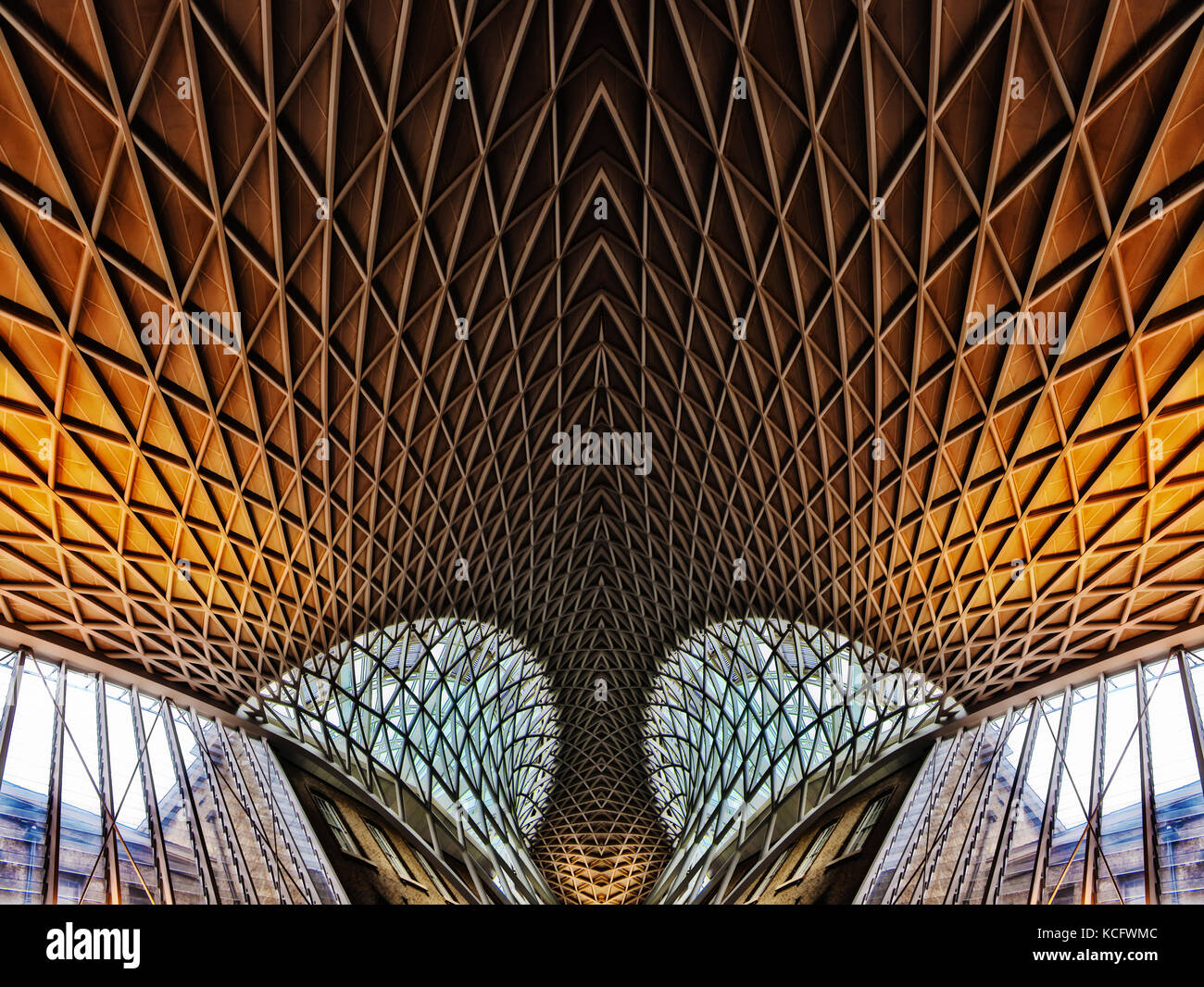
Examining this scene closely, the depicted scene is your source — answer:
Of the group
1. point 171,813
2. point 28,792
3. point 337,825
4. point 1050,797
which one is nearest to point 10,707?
point 28,792

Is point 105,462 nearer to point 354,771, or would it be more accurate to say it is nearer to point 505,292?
point 505,292

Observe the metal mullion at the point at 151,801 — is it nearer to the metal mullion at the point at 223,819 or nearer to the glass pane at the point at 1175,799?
the metal mullion at the point at 223,819

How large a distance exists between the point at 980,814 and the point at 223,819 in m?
34.3

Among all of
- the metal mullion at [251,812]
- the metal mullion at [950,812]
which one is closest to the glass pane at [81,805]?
the metal mullion at [251,812]

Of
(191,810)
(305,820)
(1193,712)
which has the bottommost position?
(305,820)

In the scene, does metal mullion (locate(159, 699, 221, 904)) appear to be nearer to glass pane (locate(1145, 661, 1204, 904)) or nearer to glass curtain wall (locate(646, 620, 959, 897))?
glass curtain wall (locate(646, 620, 959, 897))

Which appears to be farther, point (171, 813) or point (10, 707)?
point (171, 813)

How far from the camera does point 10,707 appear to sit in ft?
84.8

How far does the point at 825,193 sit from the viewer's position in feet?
63.6

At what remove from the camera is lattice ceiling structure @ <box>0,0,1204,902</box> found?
51.7 ft

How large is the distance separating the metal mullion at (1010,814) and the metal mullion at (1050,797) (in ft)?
2.37

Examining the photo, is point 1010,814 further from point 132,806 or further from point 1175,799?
point 132,806
